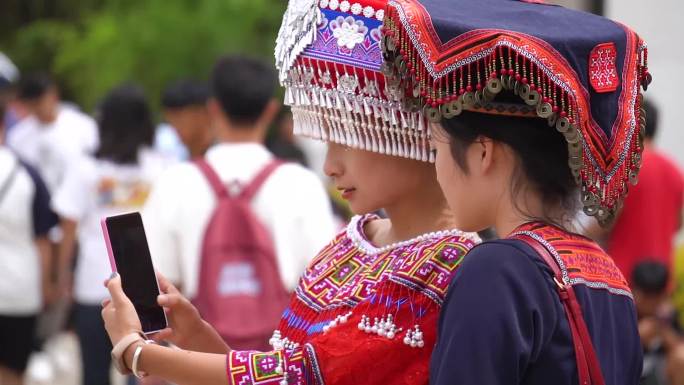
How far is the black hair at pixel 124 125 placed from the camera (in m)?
5.65

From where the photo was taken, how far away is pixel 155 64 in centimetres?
1236

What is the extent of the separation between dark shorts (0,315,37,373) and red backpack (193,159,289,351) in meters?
2.18

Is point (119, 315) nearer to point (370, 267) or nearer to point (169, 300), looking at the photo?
point (169, 300)

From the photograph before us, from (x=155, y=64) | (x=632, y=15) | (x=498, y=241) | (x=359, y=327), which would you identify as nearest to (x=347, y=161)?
(x=359, y=327)

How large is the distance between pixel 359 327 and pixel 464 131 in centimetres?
43

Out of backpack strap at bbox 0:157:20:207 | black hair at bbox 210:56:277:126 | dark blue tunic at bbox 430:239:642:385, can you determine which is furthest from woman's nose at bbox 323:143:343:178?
backpack strap at bbox 0:157:20:207

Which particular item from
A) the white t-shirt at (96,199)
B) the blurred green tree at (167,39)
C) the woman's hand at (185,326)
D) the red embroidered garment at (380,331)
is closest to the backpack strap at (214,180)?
the white t-shirt at (96,199)

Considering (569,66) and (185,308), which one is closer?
(569,66)

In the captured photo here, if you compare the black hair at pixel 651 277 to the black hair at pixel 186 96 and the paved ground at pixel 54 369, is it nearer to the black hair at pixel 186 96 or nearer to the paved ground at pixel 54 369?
the black hair at pixel 186 96

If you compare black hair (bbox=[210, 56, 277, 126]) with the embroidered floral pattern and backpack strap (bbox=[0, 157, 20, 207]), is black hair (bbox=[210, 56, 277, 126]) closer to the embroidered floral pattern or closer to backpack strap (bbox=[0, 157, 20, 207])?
backpack strap (bbox=[0, 157, 20, 207])

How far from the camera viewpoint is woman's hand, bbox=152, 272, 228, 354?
2557 millimetres

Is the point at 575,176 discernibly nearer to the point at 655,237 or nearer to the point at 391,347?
the point at 391,347

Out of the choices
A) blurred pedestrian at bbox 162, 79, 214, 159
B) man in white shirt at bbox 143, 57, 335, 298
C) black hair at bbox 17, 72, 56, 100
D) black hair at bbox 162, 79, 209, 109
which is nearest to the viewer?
man in white shirt at bbox 143, 57, 335, 298

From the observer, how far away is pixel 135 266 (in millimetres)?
2469
